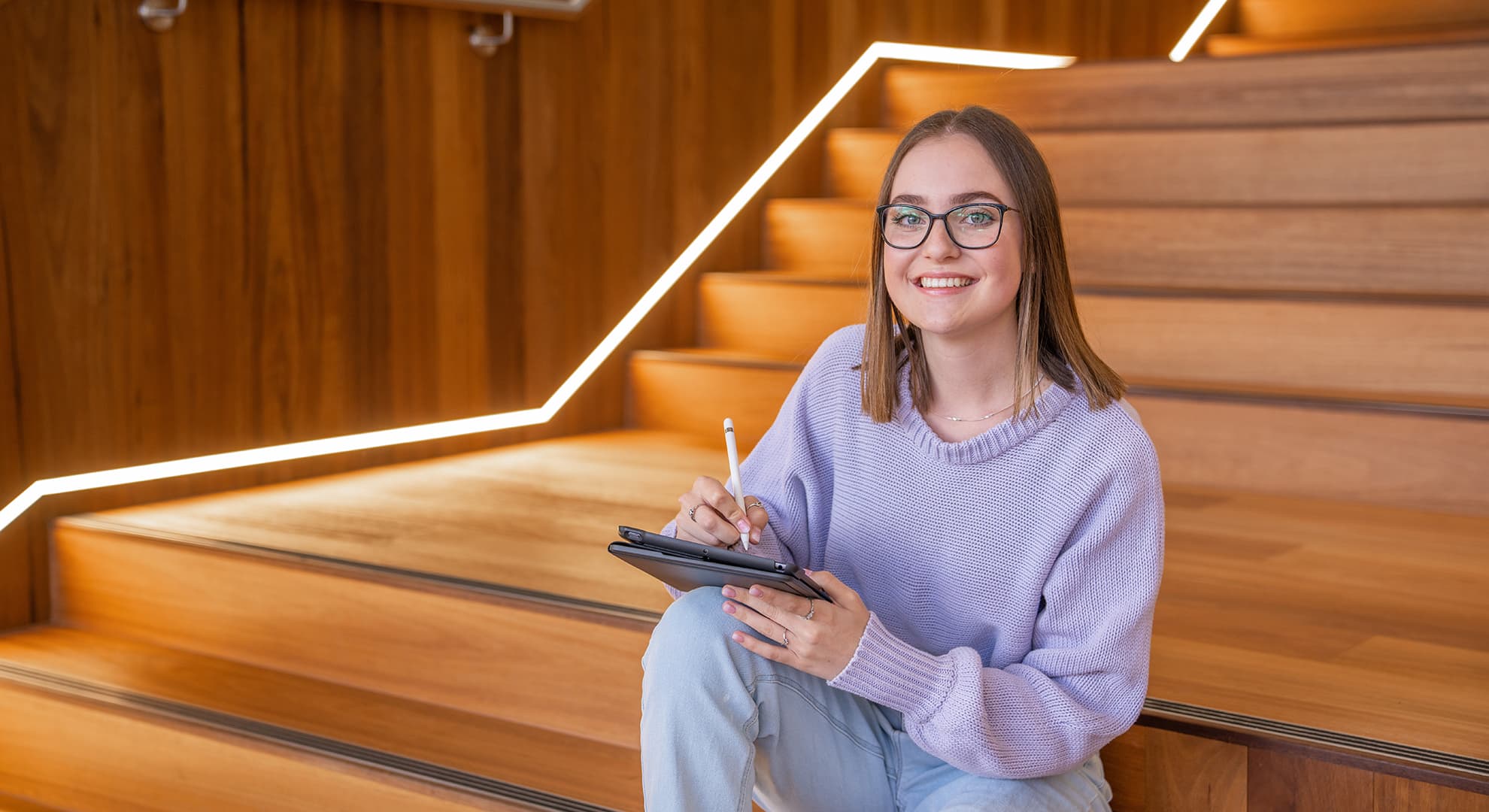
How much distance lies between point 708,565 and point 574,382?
71.9 inches

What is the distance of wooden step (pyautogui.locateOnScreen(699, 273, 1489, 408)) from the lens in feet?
7.10

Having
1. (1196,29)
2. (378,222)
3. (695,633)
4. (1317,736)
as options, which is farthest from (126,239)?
(1196,29)

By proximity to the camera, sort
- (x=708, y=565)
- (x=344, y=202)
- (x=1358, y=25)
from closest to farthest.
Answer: (x=708, y=565) → (x=344, y=202) → (x=1358, y=25)

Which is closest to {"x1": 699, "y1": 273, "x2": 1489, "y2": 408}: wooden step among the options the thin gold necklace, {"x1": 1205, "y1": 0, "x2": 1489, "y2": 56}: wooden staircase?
the thin gold necklace

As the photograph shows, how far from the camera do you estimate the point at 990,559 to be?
47.1 inches

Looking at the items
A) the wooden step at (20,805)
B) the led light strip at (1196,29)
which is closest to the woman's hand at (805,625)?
the wooden step at (20,805)

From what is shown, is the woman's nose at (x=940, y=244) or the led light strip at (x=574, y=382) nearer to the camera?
the woman's nose at (x=940, y=244)

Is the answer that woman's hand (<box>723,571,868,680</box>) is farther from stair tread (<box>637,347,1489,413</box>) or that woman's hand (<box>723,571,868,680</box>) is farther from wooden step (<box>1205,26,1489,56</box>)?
wooden step (<box>1205,26,1489,56</box>)

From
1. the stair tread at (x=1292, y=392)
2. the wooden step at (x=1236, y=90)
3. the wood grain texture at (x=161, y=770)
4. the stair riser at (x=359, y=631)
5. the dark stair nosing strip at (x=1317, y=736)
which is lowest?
the wood grain texture at (x=161, y=770)

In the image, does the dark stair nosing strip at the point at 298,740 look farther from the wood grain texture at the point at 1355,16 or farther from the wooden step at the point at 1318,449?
the wood grain texture at the point at 1355,16

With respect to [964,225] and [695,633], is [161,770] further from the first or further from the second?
[964,225]

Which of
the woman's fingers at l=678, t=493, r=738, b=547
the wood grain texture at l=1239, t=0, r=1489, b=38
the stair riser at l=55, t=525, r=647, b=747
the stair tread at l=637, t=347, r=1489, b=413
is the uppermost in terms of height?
the wood grain texture at l=1239, t=0, r=1489, b=38

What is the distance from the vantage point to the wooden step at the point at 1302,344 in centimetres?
Result: 216

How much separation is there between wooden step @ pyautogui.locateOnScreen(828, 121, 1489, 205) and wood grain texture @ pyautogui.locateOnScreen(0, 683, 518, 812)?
1504 millimetres
